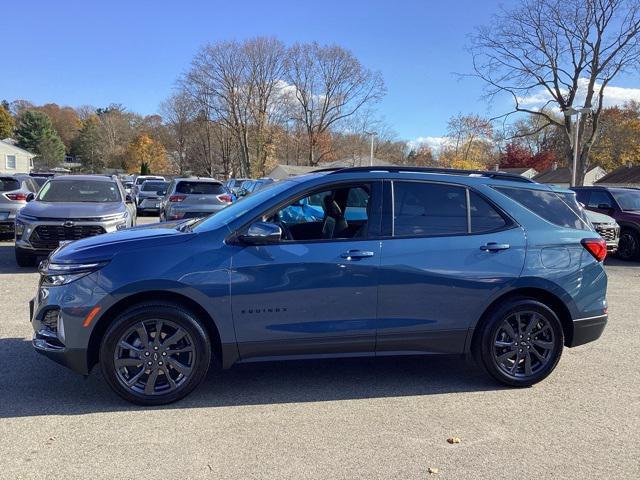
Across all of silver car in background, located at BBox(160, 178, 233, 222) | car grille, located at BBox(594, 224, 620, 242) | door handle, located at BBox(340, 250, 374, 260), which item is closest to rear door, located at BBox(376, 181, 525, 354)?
door handle, located at BBox(340, 250, 374, 260)

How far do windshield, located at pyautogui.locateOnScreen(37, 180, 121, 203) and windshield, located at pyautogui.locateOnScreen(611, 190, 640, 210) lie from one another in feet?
40.9

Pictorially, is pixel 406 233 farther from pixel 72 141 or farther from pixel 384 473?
pixel 72 141

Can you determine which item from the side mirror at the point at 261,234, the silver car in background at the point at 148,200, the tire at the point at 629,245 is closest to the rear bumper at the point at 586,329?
the side mirror at the point at 261,234

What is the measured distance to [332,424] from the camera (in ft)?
12.5

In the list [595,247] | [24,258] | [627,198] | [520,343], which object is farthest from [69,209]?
[627,198]

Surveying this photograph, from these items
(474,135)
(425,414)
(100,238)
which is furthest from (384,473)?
(474,135)

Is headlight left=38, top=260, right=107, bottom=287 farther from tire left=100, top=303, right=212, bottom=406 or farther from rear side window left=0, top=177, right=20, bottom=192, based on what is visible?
rear side window left=0, top=177, right=20, bottom=192

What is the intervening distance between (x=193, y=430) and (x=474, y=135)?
240 ft

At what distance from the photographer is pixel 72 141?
104125 mm

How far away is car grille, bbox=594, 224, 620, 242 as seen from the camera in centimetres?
1224

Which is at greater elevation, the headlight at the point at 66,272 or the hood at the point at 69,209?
the hood at the point at 69,209

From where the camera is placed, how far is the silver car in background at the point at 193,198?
40.3 feet

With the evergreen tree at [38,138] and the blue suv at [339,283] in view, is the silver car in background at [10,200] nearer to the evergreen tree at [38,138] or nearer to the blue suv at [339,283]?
the blue suv at [339,283]

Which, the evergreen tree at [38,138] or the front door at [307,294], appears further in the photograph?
the evergreen tree at [38,138]
